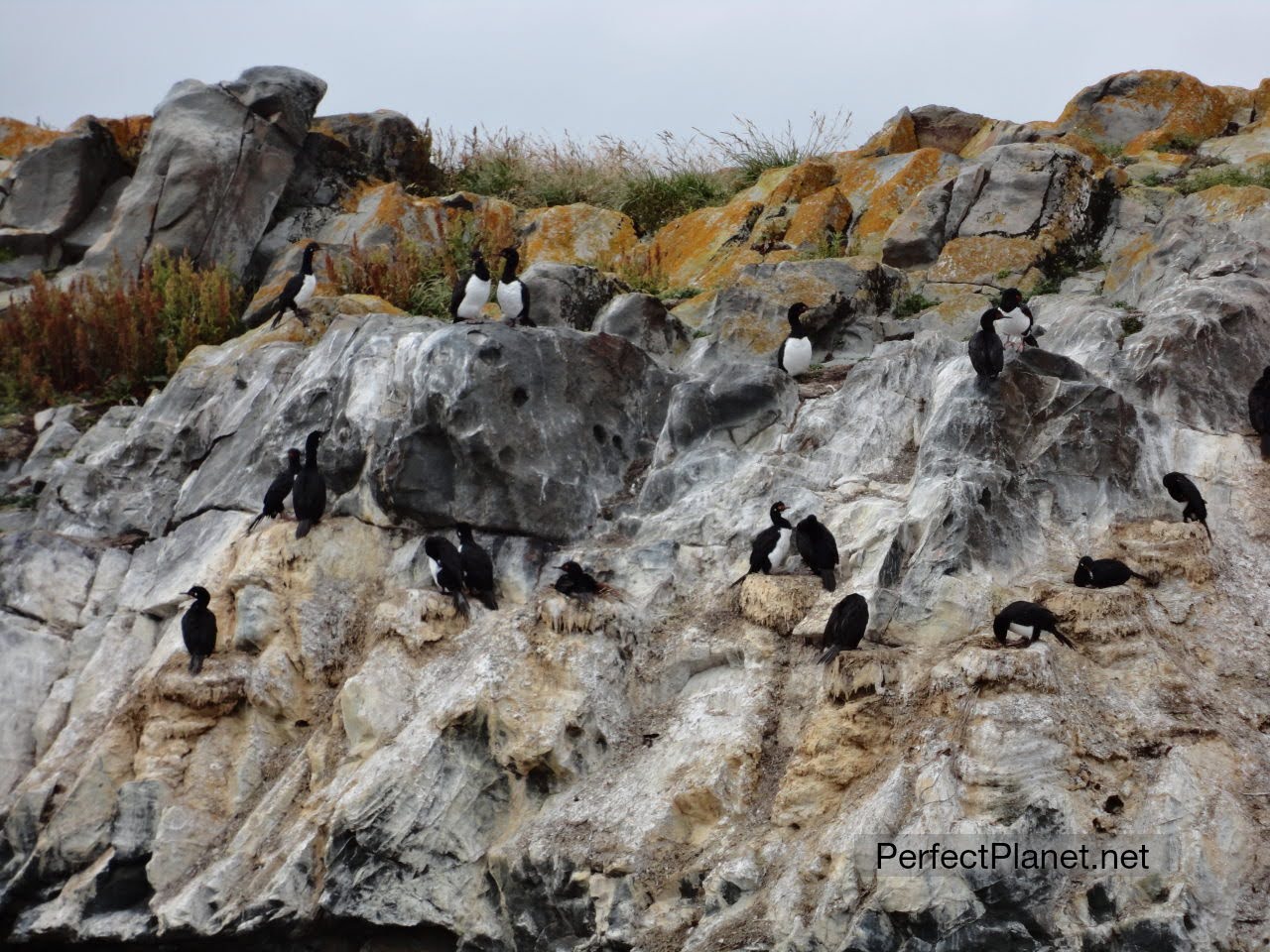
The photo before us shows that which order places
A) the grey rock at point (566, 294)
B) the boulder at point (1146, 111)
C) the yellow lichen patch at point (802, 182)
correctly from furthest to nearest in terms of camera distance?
the boulder at point (1146, 111) < the yellow lichen patch at point (802, 182) < the grey rock at point (566, 294)

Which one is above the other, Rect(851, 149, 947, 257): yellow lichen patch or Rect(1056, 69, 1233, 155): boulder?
Rect(1056, 69, 1233, 155): boulder

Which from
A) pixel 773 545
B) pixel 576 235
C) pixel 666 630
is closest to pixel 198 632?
pixel 666 630

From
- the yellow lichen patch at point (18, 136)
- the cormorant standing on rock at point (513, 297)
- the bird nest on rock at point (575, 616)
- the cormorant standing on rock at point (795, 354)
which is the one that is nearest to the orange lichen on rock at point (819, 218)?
the cormorant standing on rock at point (795, 354)

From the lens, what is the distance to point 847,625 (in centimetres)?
1099

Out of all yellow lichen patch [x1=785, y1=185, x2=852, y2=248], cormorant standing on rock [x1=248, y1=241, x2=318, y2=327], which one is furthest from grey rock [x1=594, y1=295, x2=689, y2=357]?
cormorant standing on rock [x1=248, y1=241, x2=318, y2=327]

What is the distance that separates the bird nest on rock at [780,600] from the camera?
39.6 feet

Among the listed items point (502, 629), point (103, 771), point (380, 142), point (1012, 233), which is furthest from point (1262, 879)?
point (380, 142)

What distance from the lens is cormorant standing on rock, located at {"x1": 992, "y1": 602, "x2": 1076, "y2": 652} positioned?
414 inches

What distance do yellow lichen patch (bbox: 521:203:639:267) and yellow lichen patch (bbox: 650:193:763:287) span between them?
56cm

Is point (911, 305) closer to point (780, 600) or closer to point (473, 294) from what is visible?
point (473, 294)

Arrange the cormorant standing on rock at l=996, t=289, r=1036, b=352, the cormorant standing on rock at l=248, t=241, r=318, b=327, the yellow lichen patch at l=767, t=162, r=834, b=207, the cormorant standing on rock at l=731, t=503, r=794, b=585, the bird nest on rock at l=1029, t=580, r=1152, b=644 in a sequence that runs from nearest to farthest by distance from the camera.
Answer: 1. the bird nest on rock at l=1029, t=580, r=1152, b=644
2. the cormorant standing on rock at l=731, t=503, r=794, b=585
3. the cormorant standing on rock at l=996, t=289, r=1036, b=352
4. the cormorant standing on rock at l=248, t=241, r=318, b=327
5. the yellow lichen patch at l=767, t=162, r=834, b=207

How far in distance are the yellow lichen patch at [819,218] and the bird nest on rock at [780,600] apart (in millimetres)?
8984

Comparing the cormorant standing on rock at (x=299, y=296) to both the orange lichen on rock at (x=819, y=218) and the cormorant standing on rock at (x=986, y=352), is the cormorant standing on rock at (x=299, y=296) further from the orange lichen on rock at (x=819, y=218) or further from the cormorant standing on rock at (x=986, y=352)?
the cormorant standing on rock at (x=986, y=352)

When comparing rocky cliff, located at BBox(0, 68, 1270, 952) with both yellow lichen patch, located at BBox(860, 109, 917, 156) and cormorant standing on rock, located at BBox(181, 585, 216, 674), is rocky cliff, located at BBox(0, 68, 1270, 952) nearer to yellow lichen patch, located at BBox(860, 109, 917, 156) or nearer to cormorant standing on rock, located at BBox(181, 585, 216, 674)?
cormorant standing on rock, located at BBox(181, 585, 216, 674)
